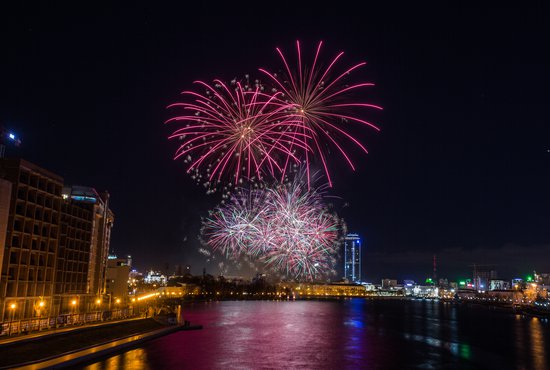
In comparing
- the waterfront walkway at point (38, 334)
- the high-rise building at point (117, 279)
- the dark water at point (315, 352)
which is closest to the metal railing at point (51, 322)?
the waterfront walkway at point (38, 334)

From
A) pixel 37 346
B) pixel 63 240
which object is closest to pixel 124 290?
pixel 63 240

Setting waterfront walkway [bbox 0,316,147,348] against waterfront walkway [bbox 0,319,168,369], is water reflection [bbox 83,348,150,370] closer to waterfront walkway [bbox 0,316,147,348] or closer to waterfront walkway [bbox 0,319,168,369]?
waterfront walkway [bbox 0,319,168,369]

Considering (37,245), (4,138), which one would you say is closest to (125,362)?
(37,245)

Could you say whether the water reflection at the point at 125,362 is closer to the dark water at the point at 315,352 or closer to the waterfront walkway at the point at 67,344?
the dark water at the point at 315,352

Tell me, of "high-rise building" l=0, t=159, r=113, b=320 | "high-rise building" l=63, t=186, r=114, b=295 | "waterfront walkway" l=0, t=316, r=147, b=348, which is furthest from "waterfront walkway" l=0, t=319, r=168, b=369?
"high-rise building" l=63, t=186, r=114, b=295

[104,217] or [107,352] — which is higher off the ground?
[104,217]

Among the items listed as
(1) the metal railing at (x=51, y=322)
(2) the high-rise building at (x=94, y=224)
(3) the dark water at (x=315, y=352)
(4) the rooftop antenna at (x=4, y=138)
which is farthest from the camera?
(2) the high-rise building at (x=94, y=224)

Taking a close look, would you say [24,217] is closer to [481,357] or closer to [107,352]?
[107,352]

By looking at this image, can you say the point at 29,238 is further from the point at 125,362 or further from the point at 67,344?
the point at 125,362
